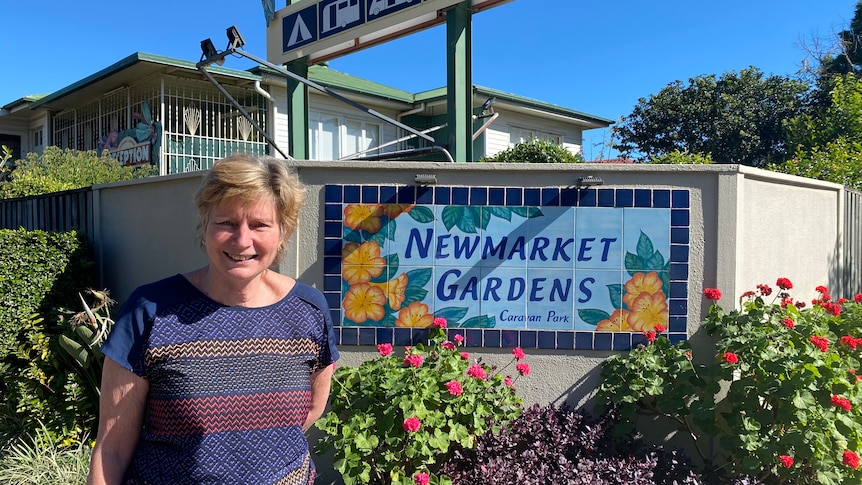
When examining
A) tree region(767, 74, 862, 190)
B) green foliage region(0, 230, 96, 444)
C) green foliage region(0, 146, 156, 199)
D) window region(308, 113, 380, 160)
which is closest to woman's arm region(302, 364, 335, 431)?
green foliage region(0, 230, 96, 444)

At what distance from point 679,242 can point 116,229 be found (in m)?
4.51

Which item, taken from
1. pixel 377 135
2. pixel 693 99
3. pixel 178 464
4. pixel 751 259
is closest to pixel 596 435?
pixel 751 259

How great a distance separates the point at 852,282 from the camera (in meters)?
5.38

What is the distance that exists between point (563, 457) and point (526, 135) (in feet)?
46.9

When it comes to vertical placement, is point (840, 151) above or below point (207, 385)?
above

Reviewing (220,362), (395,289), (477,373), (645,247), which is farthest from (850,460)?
(220,362)

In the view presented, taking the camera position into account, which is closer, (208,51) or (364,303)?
(364,303)

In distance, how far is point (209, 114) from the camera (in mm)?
13133

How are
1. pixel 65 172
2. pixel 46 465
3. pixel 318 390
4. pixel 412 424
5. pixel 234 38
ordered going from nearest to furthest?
pixel 318 390, pixel 412 424, pixel 46 465, pixel 234 38, pixel 65 172

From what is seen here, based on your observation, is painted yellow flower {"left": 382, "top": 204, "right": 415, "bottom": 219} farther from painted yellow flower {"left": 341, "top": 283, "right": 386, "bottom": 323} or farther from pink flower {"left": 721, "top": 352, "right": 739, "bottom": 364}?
pink flower {"left": 721, "top": 352, "right": 739, "bottom": 364}

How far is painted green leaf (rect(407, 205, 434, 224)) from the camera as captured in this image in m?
3.85

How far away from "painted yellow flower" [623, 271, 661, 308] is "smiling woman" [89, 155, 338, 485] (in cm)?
254

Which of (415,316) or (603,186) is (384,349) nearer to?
(415,316)

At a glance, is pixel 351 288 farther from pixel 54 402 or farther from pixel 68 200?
pixel 68 200
